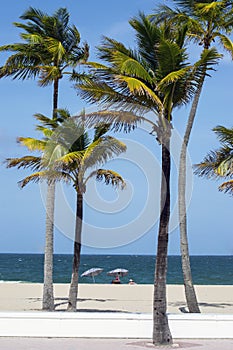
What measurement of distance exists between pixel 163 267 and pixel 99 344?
2066mm

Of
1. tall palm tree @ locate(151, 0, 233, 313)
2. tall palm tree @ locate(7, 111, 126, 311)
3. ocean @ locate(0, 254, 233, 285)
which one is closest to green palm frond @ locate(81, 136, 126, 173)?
tall palm tree @ locate(7, 111, 126, 311)

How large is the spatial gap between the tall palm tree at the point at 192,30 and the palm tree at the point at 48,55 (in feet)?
9.81

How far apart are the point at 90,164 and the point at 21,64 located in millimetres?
4637

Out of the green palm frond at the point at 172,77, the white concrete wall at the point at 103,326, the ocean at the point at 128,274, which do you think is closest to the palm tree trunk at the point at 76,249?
the white concrete wall at the point at 103,326

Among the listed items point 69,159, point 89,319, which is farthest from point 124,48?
point 89,319

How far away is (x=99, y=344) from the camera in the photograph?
1331 cm

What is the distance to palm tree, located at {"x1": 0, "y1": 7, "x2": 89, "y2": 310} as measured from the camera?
68.5 ft

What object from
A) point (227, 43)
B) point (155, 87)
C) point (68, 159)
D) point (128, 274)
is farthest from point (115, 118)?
point (128, 274)

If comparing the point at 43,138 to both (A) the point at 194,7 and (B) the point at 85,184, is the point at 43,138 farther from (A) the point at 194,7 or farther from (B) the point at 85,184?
(A) the point at 194,7

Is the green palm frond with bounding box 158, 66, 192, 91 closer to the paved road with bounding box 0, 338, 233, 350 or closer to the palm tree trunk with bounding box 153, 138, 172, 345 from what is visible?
the palm tree trunk with bounding box 153, 138, 172, 345

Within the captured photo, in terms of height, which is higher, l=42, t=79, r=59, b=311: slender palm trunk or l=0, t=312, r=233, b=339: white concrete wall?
l=42, t=79, r=59, b=311: slender palm trunk

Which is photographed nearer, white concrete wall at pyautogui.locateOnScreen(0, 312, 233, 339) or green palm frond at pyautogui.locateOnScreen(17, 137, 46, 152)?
white concrete wall at pyautogui.locateOnScreen(0, 312, 233, 339)

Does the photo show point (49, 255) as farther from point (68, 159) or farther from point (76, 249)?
point (68, 159)

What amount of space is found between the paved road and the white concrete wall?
235mm
